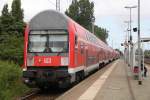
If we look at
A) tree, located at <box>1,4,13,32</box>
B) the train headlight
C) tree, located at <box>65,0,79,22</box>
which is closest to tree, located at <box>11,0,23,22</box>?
tree, located at <box>1,4,13,32</box>

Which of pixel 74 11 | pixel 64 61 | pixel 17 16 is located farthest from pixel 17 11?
pixel 64 61

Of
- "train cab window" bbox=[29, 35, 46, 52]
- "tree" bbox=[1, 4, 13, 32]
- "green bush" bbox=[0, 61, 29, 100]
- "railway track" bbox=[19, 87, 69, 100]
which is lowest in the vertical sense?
"railway track" bbox=[19, 87, 69, 100]

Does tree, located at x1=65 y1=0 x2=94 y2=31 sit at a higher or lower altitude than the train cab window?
higher

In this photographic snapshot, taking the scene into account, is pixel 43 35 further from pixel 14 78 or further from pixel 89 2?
pixel 89 2

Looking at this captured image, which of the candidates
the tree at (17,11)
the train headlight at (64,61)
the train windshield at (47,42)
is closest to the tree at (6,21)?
the tree at (17,11)

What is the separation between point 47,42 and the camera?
72.2 feet

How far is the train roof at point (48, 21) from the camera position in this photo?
72.8 feet

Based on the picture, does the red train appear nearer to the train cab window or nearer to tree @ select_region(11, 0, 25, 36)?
the train cab window

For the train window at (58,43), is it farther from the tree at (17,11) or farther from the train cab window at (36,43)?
the tree at (17,11)

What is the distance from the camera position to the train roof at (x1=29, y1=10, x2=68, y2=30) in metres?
22.2

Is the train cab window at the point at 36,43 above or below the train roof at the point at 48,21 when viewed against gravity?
below

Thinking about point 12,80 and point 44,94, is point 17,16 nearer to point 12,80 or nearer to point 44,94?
point 12,80

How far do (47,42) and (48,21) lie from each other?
1.05m

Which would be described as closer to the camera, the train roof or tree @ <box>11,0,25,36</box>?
the train roof
